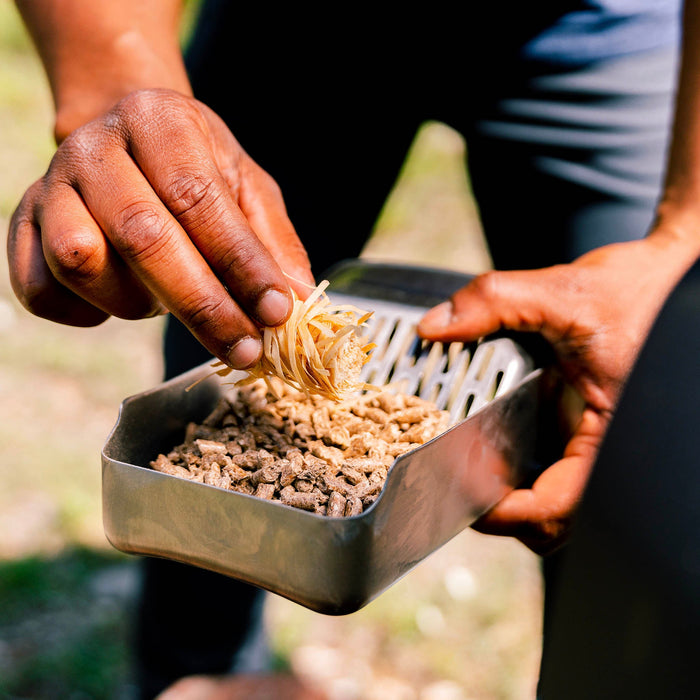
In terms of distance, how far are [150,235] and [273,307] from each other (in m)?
0.20

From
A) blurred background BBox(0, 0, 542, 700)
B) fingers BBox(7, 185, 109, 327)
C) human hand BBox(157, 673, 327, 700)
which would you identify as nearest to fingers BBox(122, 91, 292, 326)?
fingers BBox(7, 185, 109, 327)

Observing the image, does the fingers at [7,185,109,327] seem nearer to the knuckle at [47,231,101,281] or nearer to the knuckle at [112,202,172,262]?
the knuckle at [47,231,101,281]

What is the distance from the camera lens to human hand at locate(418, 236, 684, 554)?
1.41 m

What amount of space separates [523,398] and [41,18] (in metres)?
1.15

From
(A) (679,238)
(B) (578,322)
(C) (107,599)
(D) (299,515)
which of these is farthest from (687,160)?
(C) (107,599)

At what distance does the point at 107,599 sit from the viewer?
95.0 inches

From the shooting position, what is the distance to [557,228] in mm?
1746

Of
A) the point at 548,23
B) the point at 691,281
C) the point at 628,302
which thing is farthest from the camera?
the point at 548,23

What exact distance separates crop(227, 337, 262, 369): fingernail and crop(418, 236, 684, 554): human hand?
46 cm

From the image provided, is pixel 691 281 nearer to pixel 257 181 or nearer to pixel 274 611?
pixel 257 181

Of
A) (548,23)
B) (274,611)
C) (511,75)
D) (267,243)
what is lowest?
(274,611)

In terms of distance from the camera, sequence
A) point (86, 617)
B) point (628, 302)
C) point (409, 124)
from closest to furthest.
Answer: point (628, 302) < point (409, 124) < point (86, 617)

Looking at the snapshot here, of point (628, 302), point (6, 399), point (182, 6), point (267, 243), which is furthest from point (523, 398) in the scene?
point (6, 399)

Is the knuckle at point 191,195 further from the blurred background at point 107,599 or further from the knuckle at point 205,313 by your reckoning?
the blurred background at point 107,599
